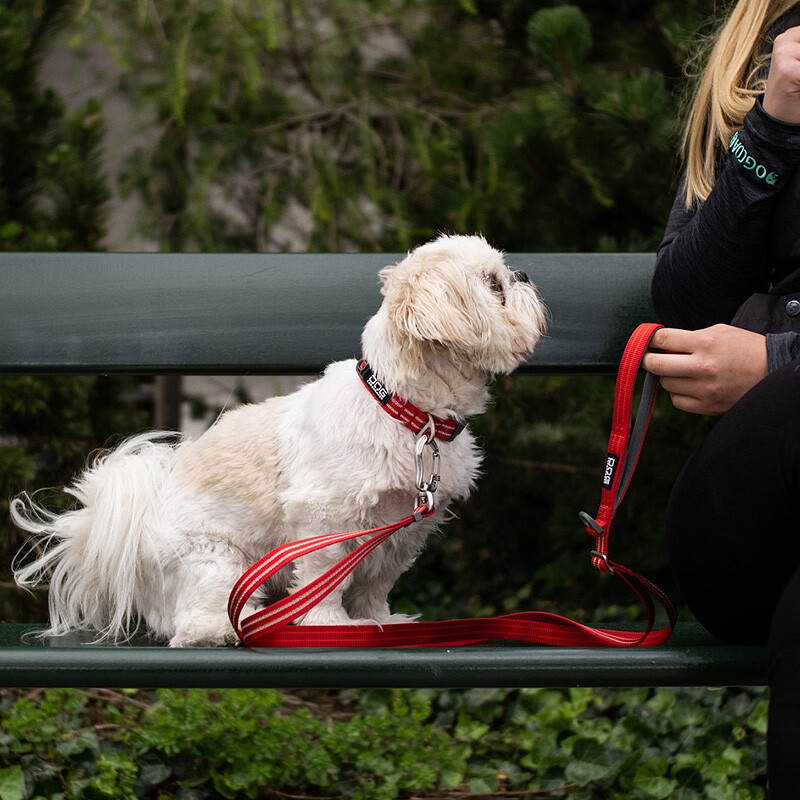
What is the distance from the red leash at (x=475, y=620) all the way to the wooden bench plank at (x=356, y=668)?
0.41ft

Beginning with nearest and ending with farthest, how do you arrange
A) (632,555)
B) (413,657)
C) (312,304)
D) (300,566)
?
(413,657) → (300,566) → (312,304) → (632,555)

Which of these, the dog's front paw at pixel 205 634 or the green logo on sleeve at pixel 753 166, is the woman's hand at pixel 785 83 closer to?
the green logo on sleeve at pixel 753 166

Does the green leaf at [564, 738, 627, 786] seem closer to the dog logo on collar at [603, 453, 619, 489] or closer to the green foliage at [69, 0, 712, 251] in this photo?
the dog logo on collar at [603, 453, 619, 489]

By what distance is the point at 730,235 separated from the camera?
1925 mm

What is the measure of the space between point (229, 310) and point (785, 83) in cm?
137

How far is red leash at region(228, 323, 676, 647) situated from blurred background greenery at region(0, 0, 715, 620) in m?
1.33

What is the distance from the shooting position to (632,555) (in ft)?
11.6

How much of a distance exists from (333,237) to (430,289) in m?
1.75

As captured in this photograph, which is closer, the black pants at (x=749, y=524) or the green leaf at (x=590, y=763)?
the black pants at (x=749, y=524)

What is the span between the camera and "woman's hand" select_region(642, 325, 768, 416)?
182 centimetres

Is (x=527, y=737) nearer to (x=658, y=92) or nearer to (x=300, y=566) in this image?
(x=300, y=566)

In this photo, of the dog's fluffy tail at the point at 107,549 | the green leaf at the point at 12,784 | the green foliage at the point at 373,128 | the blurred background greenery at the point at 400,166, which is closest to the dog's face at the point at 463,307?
the dog's fluffy tail at the point at 107,549

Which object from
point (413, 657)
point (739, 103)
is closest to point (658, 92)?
point (739, 103)

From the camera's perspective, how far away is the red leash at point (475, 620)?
1.90 metres
